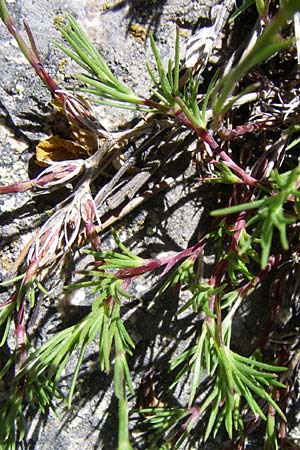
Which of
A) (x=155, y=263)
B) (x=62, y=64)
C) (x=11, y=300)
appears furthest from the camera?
(x=62, y=64)

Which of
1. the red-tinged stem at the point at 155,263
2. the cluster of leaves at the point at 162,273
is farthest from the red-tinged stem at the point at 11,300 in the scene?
the red-tinged stem at the point at 155,263

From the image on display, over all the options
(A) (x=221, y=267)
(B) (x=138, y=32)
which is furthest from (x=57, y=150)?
(A) (x=221, y=267)

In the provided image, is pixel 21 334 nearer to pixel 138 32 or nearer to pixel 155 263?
pixel 155 263

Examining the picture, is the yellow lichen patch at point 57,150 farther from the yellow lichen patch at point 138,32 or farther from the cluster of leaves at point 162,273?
the yellow lichen patch at point 138,32

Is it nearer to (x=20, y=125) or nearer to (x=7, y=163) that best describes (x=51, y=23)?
(x=20, y=125)

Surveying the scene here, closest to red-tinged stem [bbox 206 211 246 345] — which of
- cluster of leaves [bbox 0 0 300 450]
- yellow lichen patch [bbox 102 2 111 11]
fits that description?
cluster of leaves [bbox 0 0 300 450]
